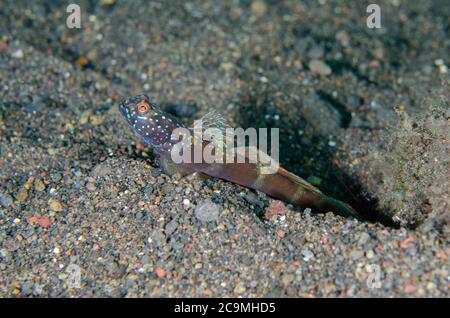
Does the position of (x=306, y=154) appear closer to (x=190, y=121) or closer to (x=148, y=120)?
(x=190, y=121)

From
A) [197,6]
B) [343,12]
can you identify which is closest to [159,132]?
[197,6]

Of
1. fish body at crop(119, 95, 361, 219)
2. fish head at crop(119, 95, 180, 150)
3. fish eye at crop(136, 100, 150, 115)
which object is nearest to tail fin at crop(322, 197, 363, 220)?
fish body at crop(119, 95, 361, 219)

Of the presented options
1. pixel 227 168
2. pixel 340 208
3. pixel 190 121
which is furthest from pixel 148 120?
pixel 340 208

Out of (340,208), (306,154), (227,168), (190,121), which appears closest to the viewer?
(340,208)

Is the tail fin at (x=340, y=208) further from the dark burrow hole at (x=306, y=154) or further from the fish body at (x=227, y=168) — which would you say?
the dark burrow hole at (x=306, y=154)

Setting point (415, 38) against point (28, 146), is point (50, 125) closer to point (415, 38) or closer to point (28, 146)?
point (28, 146)

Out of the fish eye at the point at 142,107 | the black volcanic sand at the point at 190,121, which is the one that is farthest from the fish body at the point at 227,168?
the black volcanic sand at the point at 190,121

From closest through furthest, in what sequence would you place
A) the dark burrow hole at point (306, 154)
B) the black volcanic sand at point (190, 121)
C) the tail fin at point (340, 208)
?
the black volcanic sand at point (190, 121), the tail fin at point (340, 208), the dark burrow hole at point (306, 154)
